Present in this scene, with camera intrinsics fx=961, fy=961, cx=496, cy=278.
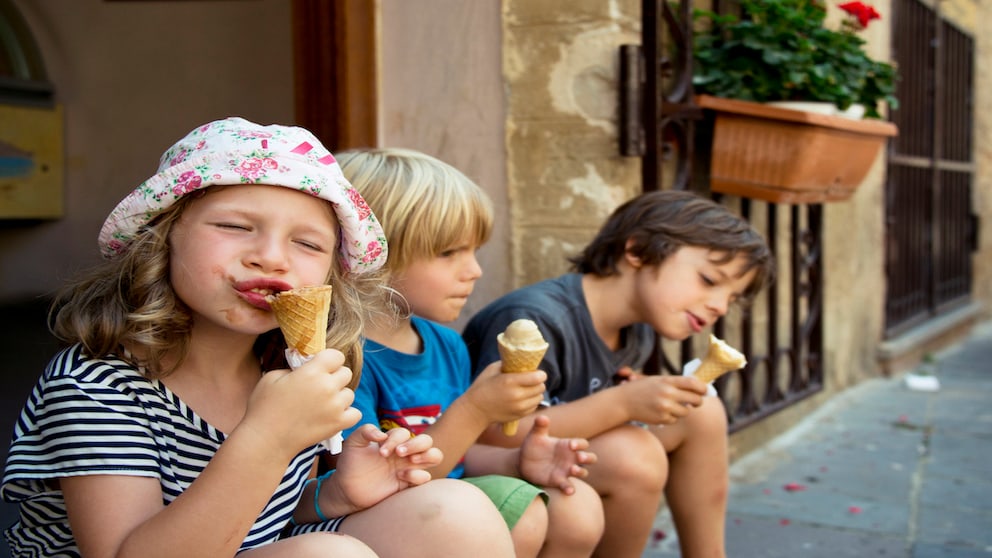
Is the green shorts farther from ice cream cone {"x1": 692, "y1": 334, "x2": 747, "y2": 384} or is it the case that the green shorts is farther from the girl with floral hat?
ice cream cone {"x1": 692, "y1": 334, "x2": 747, "y2": 384}

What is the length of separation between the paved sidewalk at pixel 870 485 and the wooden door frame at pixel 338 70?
5.00 feet

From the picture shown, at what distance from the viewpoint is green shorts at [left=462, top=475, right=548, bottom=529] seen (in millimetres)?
1735

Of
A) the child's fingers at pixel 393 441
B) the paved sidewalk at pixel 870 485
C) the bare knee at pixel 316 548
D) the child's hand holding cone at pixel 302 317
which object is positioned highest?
A: the child's hand holding cone at pixel 302 317

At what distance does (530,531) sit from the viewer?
1.76 m

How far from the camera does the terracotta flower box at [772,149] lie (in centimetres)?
309

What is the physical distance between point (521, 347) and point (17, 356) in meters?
3.60

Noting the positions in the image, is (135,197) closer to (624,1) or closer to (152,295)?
(152,295)

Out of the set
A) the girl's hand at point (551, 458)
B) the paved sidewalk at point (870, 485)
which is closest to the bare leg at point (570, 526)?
the girl's hand at point (551, 458)

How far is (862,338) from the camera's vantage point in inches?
202

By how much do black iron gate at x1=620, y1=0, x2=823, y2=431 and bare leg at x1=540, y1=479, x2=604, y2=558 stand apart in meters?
1.05

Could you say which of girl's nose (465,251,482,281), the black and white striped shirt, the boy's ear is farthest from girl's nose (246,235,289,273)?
the boy's ear

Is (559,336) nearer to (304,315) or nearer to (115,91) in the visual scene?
(304,315)

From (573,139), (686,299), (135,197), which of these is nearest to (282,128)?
(135,197)

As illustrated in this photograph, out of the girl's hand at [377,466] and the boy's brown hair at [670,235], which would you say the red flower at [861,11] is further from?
the girl's hand at [377,466]
